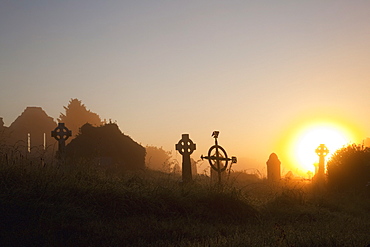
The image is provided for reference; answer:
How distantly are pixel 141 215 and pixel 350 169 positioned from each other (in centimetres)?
1293

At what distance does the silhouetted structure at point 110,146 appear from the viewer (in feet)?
92.9

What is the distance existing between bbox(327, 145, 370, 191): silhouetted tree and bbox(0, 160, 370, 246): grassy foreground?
7029 mm

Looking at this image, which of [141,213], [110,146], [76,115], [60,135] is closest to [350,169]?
[141,213]

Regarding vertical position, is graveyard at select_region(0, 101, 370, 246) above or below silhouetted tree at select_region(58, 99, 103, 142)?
below

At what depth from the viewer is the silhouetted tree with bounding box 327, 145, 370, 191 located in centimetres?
1769

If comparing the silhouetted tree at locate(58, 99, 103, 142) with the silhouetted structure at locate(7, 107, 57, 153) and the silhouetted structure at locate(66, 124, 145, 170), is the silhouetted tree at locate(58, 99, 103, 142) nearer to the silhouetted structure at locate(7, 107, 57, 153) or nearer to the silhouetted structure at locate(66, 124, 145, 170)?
the silhouetted structure at locate(7, 107, 57, 153)

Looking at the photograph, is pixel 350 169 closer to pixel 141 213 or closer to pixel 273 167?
pixel 273 167

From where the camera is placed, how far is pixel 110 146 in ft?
95.6

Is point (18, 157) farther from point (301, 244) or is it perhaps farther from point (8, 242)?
point (301, 244)

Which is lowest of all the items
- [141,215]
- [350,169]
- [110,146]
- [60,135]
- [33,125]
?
[141,215]

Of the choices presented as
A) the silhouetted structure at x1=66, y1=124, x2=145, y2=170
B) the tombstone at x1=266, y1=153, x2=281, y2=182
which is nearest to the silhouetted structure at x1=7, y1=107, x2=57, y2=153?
the silhouetted structure at x1=66, y1=124, x2=145, y2=170

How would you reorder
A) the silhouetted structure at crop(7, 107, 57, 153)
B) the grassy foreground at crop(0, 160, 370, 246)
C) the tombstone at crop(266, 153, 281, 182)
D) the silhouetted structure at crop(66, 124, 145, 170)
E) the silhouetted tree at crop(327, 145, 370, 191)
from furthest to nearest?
the silhouetted structure at crop(7, 107, 57, 153) → the silhouetted structure at crop(66, 124, 145, 170) → the tombstone at crop(266, 153, 281, 182) → the silhouetted tree at crop(327, 145, 370, 191) → the grassy foreground at crop(0, 160, 370, 246)

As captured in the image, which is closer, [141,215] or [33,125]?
[141,215]

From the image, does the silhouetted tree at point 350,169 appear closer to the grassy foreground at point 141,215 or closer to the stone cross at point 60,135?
the grassy foreground at point 141,215
